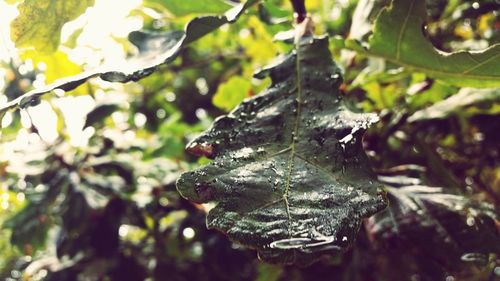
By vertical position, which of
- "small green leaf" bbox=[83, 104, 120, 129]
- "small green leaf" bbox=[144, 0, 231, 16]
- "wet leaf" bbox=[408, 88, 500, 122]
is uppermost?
"small green leaf" bbox=[144, 0, 231, 16]

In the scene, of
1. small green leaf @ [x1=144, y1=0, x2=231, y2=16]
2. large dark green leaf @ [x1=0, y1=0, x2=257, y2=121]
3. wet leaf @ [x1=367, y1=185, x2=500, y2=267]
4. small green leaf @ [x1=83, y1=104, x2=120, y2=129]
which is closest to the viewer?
large dark green leaf @ [x1=0, y1=0, x2=257, y2=121]

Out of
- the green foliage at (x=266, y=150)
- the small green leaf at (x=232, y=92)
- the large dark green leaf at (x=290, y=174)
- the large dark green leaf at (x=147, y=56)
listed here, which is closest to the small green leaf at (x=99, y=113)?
the green foliage at (x=266, y=150)

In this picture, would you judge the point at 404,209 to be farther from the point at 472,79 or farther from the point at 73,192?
the point at 73,192

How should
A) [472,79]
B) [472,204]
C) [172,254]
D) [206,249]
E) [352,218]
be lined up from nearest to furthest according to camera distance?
1. [352,218]
2. [472,79]
3. [472,204]
4. [206,249]
5. [172,254]

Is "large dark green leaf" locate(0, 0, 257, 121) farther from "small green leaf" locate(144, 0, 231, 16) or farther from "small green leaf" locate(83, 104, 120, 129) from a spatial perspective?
"small green leaf" locate(83, 104, 120, 129)

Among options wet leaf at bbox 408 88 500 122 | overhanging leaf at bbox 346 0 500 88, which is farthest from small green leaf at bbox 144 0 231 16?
wet leaf at bbox 408 88 500 122

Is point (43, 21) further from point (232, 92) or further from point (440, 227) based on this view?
point (440, 227)

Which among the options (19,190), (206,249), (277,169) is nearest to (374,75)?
(277,169)
